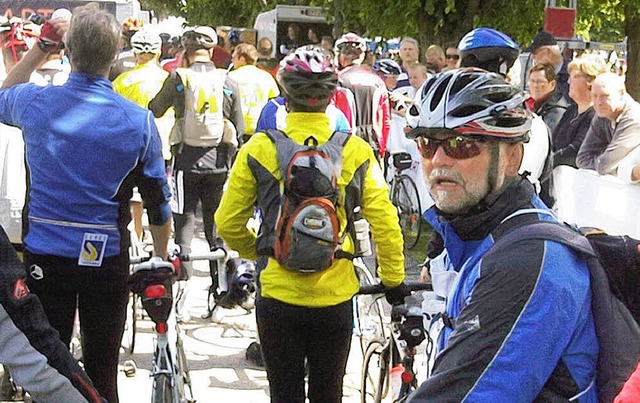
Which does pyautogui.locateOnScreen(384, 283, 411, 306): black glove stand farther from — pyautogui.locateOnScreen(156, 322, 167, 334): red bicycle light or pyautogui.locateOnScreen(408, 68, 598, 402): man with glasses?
pyautogui.locateOnScreen(408, 68, 598, 402): man with glasses

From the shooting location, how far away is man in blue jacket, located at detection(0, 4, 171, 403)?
4152 millimetres

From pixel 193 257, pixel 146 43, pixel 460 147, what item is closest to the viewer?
pixel 460 147

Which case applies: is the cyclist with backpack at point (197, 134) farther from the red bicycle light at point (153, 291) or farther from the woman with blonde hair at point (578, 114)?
the red bicycle light at point (153, 291)

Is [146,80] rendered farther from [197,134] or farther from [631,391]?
[631,391]

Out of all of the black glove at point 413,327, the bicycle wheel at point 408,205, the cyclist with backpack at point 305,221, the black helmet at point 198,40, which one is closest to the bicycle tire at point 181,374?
the cyclist with backpack at point 305,221

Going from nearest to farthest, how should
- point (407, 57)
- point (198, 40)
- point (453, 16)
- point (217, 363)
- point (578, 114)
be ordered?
point (217, 363) → point (578, 114) → point (198, 40) → point (407, 57) → point (453, 16)

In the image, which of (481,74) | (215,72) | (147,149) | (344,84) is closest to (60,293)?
(147,149)

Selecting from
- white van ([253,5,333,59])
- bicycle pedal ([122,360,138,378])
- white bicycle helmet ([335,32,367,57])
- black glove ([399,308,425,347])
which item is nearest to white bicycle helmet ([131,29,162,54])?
white bicycle helmet ([335,32,367,57])

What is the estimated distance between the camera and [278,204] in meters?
4.07

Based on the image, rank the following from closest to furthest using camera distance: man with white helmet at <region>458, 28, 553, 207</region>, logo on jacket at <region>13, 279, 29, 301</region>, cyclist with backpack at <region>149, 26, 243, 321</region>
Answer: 1. logo on jacket at <region>13, 279, 29, 301</region>
2. man with white helmet at <region>458, 28, 553, 207</region>
3. cyclist with backpack at <region>149, 26, 243, 321</region>

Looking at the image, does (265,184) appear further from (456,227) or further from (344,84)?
(344,84)

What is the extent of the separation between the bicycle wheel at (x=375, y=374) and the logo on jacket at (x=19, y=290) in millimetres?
2756

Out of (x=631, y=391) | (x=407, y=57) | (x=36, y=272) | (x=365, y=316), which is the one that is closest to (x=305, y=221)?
(x=36, y=272)

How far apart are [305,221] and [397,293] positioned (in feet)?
2.31
